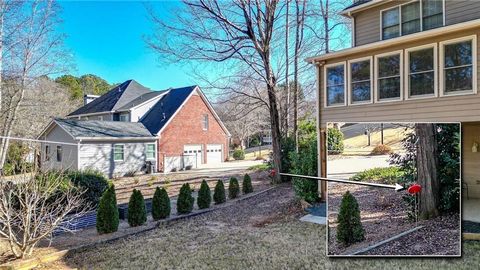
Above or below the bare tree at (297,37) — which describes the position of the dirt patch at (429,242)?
below

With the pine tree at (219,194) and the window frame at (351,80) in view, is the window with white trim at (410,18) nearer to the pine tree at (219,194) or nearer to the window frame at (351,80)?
the window frame at (351,80)

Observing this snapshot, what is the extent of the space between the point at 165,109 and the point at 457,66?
17.0 m

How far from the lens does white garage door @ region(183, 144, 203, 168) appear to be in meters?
19.9

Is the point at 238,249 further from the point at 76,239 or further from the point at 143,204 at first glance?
the point at 76,239

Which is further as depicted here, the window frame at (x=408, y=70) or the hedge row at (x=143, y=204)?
the hedge row at (x=143, y=204)

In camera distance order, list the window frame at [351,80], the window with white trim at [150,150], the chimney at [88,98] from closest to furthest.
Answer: the window frame at [351,80] → the window with white trim at [150,150] → the chimney at [88,98]

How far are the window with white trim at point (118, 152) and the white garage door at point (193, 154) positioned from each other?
3804 mm

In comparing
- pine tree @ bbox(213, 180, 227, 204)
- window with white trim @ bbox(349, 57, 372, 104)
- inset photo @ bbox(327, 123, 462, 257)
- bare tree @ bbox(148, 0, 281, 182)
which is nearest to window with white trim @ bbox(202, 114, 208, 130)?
bare tree @ bbox(148, 0, 281, 182)

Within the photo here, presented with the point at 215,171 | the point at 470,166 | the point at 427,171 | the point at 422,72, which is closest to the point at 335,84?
the point at 422,72

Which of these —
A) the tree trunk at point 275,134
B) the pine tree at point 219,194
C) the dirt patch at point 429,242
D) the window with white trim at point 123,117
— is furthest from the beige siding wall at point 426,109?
the window with white trim at point 123,117

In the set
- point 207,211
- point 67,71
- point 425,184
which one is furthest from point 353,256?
point 67,71

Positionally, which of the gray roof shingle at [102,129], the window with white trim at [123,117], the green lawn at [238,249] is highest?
the window with white trim at [123,117]

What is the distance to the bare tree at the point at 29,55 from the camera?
1151 cm

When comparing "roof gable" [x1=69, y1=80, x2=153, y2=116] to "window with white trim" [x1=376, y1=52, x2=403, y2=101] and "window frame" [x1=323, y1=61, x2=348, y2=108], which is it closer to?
"window frame" [x1=323, y1=61, x2=348, y2=108]
